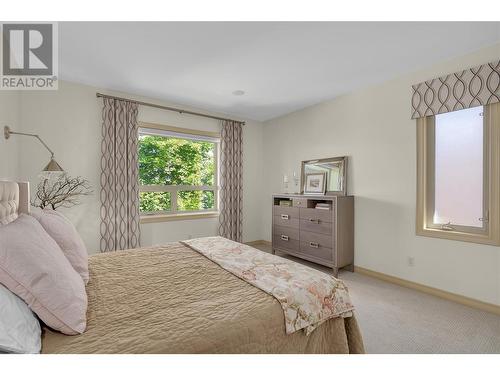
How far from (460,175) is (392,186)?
2.08 ft

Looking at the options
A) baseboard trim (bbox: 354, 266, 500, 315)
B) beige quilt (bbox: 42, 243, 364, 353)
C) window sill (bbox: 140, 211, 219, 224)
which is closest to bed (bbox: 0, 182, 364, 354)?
beige quilt (bbox: 42, 243, 364, 353)

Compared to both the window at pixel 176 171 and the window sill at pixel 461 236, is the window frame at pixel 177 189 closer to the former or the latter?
the window at pixel 176 171

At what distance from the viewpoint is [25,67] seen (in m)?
2.47

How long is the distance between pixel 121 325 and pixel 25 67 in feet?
9.48

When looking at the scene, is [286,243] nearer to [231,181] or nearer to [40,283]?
[231,181]

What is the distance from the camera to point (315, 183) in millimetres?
3803

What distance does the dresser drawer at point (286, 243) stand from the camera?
3629mm

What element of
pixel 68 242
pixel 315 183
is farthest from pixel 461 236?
pixel 68 242

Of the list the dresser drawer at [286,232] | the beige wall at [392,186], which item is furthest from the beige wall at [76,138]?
the beige wall at [392,186]

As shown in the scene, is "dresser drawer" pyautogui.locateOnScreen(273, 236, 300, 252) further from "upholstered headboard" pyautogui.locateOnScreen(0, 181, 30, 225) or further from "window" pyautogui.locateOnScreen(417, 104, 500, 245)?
"upholstered headboard" pyautogui.locateOnScreen(0, 181, 30, 225)

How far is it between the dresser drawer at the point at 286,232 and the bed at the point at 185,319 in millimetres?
2148

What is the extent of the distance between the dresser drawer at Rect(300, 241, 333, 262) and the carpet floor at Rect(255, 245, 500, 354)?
20.6 inches
